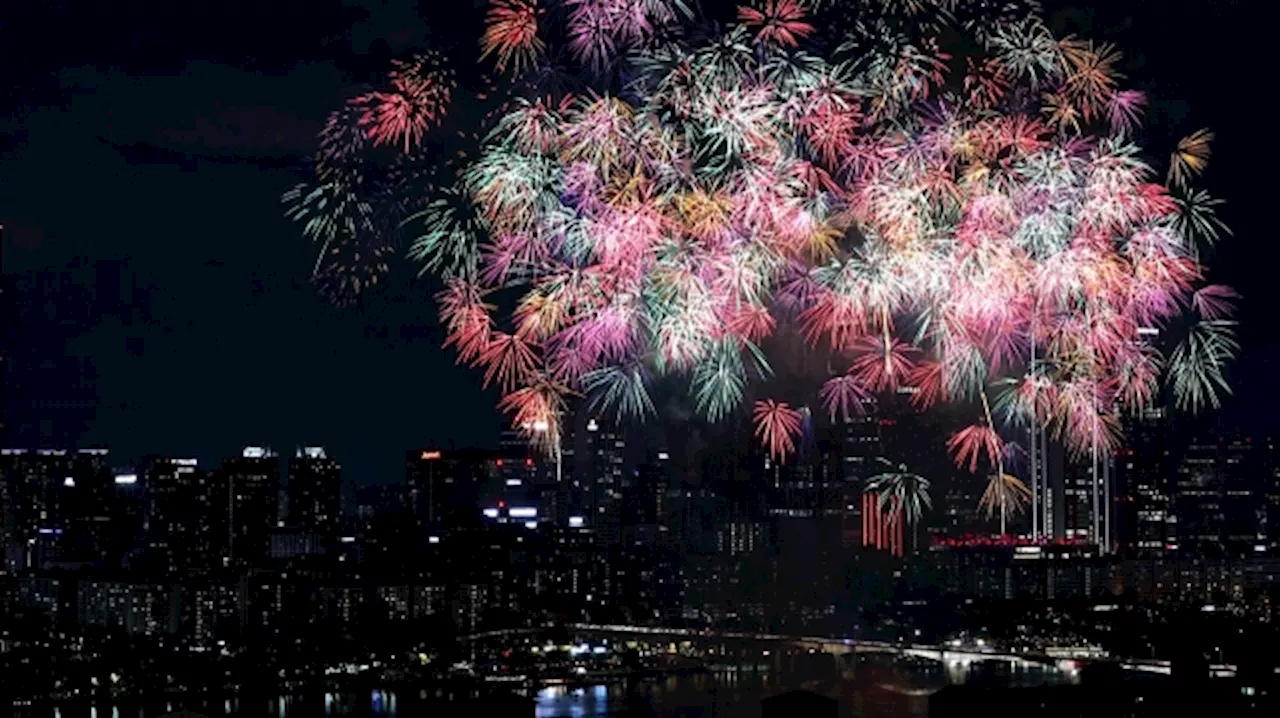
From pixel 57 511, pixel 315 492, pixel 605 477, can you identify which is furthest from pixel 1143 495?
pixel 57 511

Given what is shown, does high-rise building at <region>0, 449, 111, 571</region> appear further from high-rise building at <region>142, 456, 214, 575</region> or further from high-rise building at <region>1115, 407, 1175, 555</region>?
high-rise building at <region>1115, 407, 1175, 555</region>

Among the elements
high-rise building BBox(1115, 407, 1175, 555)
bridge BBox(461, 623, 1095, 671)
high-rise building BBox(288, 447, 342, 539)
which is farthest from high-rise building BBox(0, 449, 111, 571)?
high-rise building BBox(1115, 407, 1175, 555)

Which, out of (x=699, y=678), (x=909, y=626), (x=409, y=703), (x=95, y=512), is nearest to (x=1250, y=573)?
(x=909, y=626)

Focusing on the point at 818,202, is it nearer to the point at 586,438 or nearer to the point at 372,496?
the point at 586,438

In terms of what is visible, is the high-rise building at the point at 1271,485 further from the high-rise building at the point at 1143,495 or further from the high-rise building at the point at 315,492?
the high-rise building at the point at 315,492

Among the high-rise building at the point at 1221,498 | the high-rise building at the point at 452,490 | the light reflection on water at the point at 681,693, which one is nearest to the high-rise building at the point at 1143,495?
the high-rise building at the point at 1221,498
